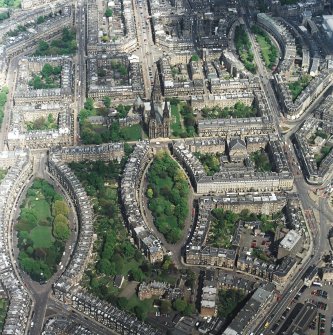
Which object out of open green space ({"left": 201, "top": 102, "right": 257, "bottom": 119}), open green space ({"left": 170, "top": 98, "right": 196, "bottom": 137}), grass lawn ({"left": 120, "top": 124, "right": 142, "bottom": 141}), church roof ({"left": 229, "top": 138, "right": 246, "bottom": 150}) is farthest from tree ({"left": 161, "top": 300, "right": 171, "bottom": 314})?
open green space ({"left": 201, "top": 102, "right": 257, "bottom": 119})

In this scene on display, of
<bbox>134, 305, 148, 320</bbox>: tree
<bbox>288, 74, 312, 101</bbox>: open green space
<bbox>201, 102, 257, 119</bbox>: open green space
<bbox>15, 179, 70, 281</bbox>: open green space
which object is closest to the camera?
<bbox>134, 305, 148, 320</bbox>: tree

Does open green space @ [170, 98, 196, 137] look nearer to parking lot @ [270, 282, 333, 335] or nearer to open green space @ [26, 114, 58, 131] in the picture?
open green space @ [26, 114, 58, 131]

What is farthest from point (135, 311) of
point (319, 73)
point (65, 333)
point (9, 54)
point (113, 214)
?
point (9, 54)

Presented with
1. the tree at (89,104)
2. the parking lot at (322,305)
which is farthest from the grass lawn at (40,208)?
the parking lot at (322,305)

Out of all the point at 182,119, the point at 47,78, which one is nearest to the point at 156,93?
the point at 182,119

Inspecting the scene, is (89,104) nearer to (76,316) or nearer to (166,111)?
(166,111)

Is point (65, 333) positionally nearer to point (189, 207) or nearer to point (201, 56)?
point (189, 207)
